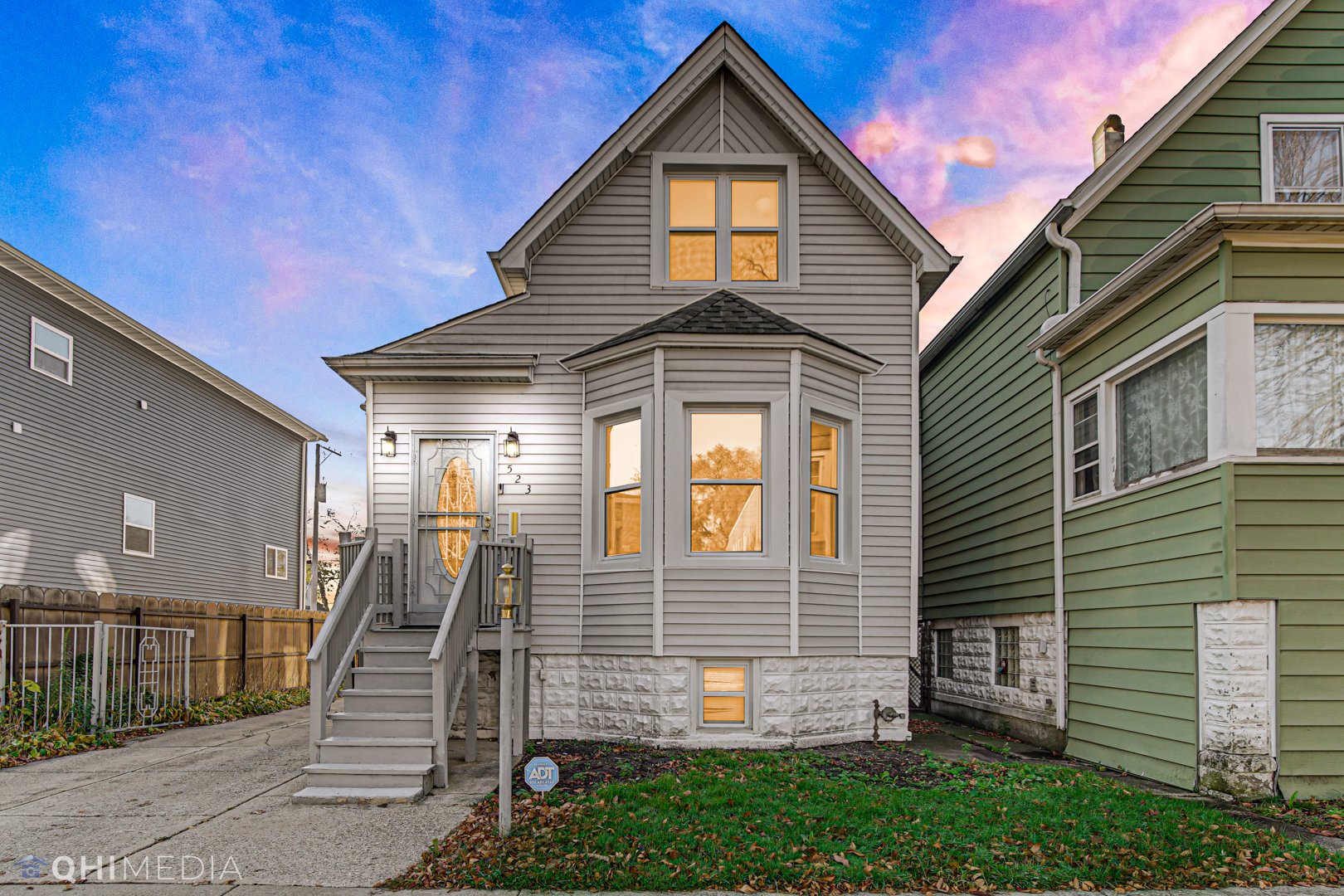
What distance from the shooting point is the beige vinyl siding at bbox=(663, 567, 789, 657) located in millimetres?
8766

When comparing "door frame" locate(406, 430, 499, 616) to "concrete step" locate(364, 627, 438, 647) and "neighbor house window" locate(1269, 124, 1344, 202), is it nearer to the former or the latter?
"concrete step" locate(364, 627, 438, 647)

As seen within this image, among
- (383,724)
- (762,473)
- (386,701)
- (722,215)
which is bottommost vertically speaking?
(383,724)

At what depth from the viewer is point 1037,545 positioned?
33.7 ft

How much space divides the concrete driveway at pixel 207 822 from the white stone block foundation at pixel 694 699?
1516 mm

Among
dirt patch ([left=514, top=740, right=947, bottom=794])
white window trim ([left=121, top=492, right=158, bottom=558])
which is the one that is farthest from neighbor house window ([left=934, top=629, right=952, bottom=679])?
white window trim ([left=121, top=492, right=158, bottom=558])

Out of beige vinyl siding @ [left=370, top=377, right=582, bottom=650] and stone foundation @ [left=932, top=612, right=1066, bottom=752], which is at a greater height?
beige vinyl siding @ [left=370, top=377, right=582, bottom=650]

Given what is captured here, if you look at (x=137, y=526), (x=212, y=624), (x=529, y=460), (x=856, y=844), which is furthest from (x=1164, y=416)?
(x=137, y=526)

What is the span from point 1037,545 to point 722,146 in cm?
619

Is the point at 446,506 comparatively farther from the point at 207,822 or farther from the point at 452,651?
the point at 207,822

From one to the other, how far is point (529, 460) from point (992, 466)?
21.5 feet

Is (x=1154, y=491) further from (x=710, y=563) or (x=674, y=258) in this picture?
(x=674, y=258)

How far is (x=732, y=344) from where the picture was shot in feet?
29.7

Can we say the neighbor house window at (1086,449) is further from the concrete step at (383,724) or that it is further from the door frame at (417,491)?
the concrete step at (383,724)
